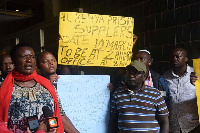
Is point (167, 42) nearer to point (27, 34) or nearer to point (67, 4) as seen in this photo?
point (67, 4)

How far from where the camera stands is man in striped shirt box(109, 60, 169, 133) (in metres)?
2.99

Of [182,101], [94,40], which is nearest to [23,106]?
[94,40]

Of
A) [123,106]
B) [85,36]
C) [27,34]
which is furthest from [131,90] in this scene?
[27,34]

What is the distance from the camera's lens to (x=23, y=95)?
97.3 inches

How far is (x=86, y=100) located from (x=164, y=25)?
2256 millimetres

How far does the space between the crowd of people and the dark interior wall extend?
0.89m

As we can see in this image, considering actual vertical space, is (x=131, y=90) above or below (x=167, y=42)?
below

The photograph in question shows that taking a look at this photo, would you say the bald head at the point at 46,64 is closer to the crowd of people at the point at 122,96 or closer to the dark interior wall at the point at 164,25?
the crowd of people at the point at 122,96

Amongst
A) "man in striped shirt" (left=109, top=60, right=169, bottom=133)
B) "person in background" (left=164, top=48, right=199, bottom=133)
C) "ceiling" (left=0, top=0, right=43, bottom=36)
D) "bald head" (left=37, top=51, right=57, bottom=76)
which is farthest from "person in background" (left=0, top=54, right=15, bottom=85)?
"ceiling" (left=0, top=0, right=43, bottom=36)

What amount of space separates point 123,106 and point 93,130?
0.62m

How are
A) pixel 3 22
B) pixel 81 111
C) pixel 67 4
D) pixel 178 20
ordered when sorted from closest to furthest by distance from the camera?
1. pixel 81 111
2. pixel 178 20
3. pixel 67 4
4. pixel 3 22

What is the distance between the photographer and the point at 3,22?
1114 cm

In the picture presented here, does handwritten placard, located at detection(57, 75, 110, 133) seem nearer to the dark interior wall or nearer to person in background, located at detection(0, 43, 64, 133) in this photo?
person in background, located at detection(0, 43, 64, 133)

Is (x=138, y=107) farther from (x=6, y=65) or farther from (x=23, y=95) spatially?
(x=6, y=65)
